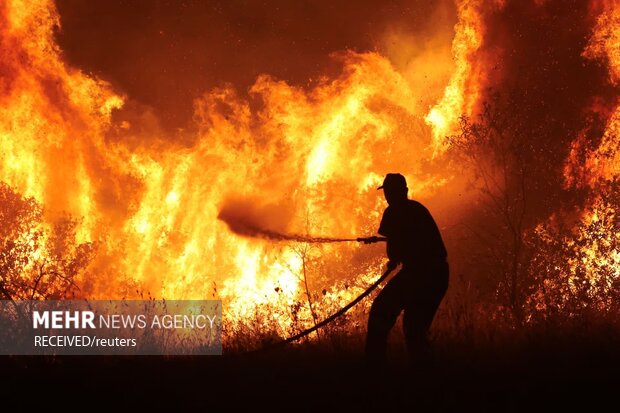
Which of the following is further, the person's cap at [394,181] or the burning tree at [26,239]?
the burning tree at [26,239]

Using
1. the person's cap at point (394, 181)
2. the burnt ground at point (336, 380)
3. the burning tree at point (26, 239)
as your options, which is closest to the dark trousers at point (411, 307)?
the burnt ground at point (336, 380)

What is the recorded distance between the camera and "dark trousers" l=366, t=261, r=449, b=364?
6633mm

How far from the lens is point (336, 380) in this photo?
6.71m

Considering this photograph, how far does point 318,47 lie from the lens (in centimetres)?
1962

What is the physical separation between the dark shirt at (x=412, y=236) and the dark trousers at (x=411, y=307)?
0.44 ft

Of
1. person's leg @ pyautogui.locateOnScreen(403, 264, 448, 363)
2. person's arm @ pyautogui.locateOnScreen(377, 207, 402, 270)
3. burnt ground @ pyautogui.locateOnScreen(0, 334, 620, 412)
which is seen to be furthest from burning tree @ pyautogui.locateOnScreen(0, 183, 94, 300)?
person's leg @ pyautogui.locateOnScreen(403, 264, 448, 363)

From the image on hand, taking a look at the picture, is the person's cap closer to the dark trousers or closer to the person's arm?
the person's arm

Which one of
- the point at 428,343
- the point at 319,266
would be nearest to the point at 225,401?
the point at 428,343

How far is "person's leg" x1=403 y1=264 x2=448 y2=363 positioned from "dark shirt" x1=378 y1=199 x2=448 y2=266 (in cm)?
22

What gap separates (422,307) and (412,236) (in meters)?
0.79

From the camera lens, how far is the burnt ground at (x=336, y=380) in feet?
18.4

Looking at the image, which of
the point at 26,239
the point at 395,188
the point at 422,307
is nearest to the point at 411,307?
the point at 422,307

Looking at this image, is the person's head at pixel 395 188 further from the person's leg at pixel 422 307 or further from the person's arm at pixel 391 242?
the person's leg at pixel 422 307

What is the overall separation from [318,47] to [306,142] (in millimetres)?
3806
